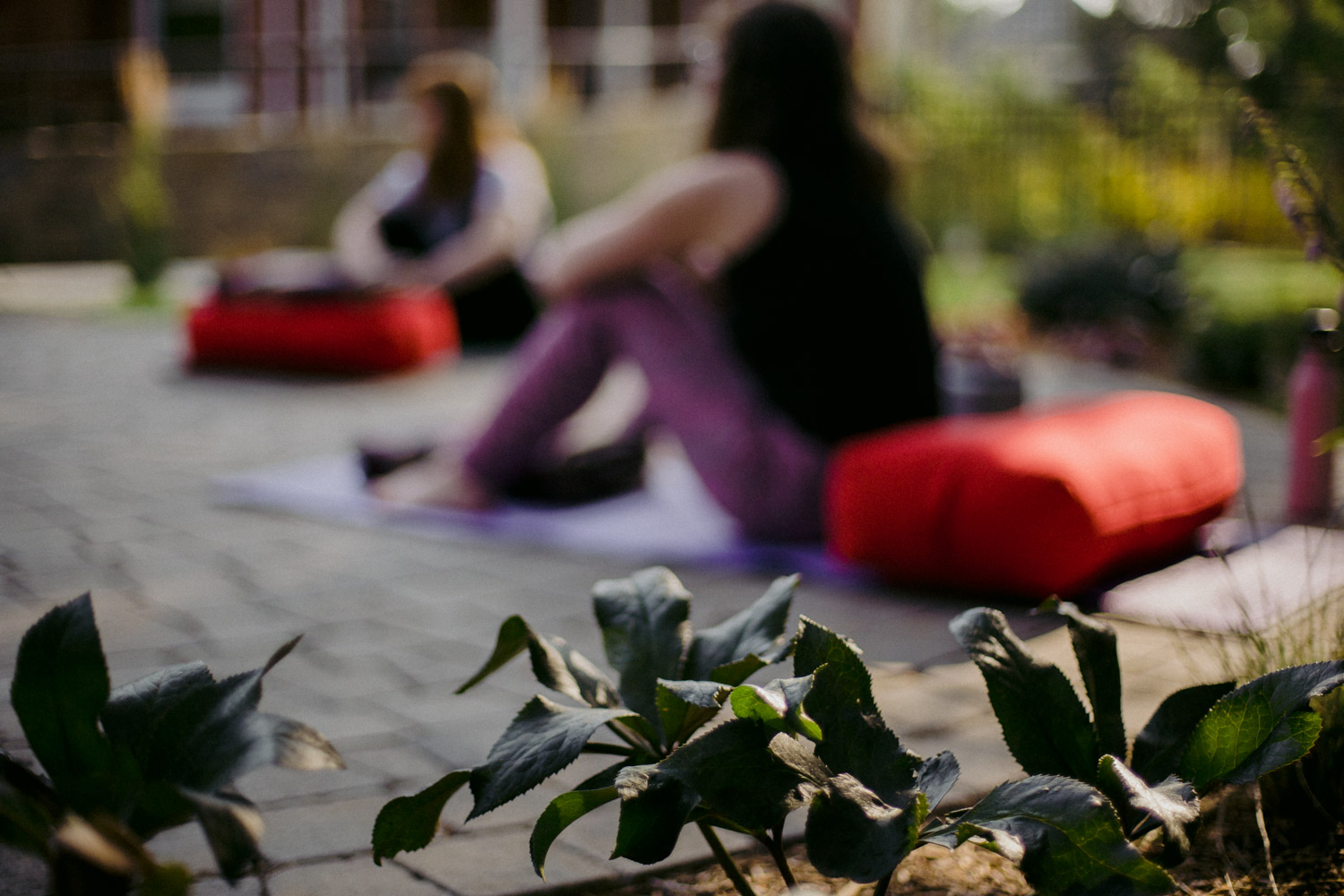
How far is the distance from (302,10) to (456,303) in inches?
402

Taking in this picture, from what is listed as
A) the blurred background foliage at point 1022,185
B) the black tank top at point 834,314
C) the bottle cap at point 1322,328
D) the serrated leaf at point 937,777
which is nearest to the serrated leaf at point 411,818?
the serrated leaf at point 937,777

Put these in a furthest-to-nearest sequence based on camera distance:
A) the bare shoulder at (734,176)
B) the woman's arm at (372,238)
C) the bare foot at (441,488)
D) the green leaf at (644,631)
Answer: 1. the woman's arm at (372,238)
2. the bare foot at (441,488)
3. the bare shoulder at (734,176)
4. the green leaf at (644,631)

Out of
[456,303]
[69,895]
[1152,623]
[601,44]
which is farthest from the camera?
[601,44]

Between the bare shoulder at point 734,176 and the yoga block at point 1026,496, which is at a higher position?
the bare shoulder at point 734,176

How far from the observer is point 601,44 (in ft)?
55.9

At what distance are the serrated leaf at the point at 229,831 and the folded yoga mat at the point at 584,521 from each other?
7.27ft

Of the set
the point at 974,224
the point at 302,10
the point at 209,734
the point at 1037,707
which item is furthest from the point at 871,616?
the point at 302,10

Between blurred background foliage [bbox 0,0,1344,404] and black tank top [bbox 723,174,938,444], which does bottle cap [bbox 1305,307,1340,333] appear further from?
black tank top [bbox 723,174,938,444]

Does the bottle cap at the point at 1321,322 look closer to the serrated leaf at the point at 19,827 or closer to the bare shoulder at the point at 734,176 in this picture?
the bare shoulder at the point at 734,176

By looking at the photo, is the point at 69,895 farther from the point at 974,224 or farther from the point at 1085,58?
the point at 1085,58

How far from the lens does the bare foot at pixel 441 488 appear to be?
12.5 ft

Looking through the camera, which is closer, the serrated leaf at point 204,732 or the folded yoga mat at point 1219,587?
the serrated leaf at point 204,732

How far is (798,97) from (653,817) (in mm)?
2317

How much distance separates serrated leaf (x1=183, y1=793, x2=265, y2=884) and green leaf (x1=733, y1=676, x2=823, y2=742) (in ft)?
1.51
